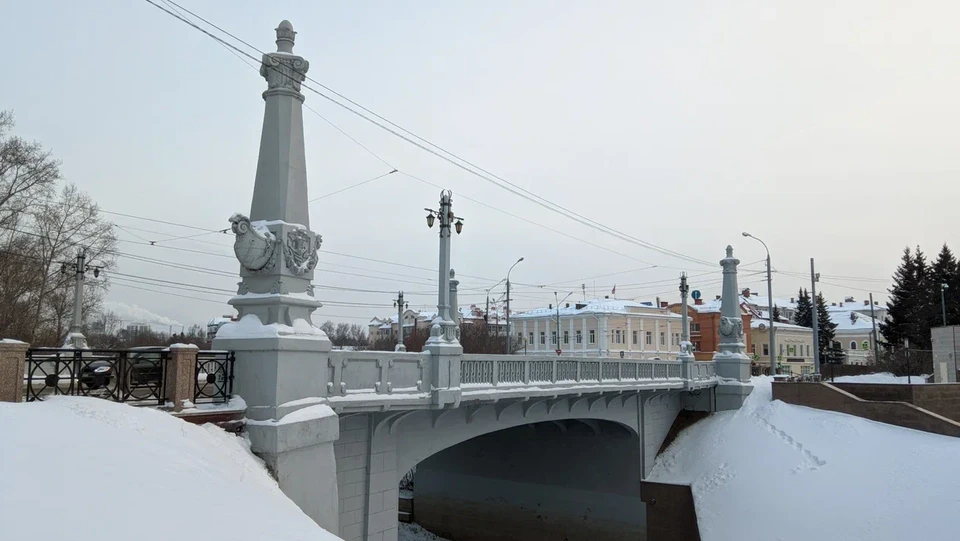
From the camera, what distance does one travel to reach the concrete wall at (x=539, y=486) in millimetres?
27439

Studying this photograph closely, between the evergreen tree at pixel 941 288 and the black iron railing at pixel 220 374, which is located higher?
the evergreen tree at pixel 941 288

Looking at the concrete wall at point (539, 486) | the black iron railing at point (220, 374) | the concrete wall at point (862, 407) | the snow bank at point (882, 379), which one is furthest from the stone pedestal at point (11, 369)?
the snow bank at point (882, 379)

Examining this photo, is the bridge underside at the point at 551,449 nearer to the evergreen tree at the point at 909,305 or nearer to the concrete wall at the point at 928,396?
the concrete wall at the point at 928,396

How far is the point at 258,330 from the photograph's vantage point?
9984mm

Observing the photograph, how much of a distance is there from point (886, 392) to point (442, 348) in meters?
21.8

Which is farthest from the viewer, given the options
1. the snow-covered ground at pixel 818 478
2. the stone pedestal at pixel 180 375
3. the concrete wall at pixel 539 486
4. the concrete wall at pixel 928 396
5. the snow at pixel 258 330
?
the concrete wall at pixel 539 486

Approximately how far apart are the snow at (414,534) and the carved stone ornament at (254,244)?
2321 centimetres

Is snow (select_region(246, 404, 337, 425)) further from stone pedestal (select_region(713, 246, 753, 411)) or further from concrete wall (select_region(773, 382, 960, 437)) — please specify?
stone pedestal (select_region(713, 246, 753, 411))

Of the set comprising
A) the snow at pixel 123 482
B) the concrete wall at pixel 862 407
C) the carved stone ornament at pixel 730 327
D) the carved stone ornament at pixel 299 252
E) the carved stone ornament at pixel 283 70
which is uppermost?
the carved stone ornament at pixel 283 70

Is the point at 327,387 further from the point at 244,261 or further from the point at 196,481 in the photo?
the point at 196,481

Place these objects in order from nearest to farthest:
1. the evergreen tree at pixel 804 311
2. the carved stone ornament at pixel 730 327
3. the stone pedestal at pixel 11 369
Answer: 1. the stone pedestal at pixel 11 369
2. the carved stone ornament at pixel 730 327
3. the evergreen tree at pixel 804 311

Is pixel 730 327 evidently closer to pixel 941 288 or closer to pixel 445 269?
pixel 445 269

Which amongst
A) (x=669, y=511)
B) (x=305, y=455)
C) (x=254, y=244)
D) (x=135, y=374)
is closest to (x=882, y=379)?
(x=669, y=511)

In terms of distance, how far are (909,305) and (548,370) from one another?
55.1 metres
